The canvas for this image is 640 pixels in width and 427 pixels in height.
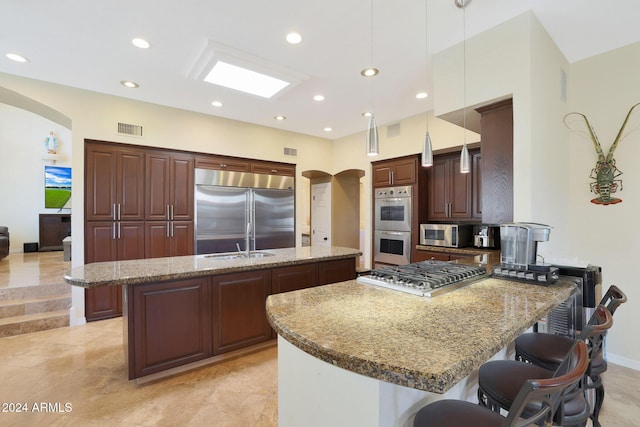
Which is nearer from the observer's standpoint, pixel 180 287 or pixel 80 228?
pixel 180 287

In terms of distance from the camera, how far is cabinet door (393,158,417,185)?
4621mm

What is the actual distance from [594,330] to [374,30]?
243cm

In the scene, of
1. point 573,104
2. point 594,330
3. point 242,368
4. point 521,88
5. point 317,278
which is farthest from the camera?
point 317,278

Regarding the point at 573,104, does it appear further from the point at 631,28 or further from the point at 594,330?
the point at 594,330

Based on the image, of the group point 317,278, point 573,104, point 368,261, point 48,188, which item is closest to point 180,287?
point 317,278

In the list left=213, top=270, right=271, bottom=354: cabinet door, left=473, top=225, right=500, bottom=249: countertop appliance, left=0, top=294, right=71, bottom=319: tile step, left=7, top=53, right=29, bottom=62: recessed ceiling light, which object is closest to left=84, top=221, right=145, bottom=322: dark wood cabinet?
left=0, top=294, right=71, bottom=319: tile step

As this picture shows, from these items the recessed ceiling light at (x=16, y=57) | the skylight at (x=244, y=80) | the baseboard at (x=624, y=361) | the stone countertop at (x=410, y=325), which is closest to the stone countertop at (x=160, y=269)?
the stone countertop at (x=410, y=325)

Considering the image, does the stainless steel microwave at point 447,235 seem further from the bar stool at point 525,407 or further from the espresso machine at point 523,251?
the bar stool at point 525,407

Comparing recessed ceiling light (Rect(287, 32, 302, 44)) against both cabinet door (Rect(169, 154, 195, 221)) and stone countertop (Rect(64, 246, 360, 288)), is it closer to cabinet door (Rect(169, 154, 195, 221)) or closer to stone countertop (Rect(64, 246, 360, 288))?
stone countertop (Rect(64, 246, 360, 288))

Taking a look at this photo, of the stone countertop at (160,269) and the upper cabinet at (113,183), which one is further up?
the upper cabinet at (113,183)

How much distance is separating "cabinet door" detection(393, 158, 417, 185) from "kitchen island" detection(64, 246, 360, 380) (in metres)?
2.30

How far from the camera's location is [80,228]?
3.60 meters

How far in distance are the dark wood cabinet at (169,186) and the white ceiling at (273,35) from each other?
996 mm

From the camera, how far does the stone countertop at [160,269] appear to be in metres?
2.03
